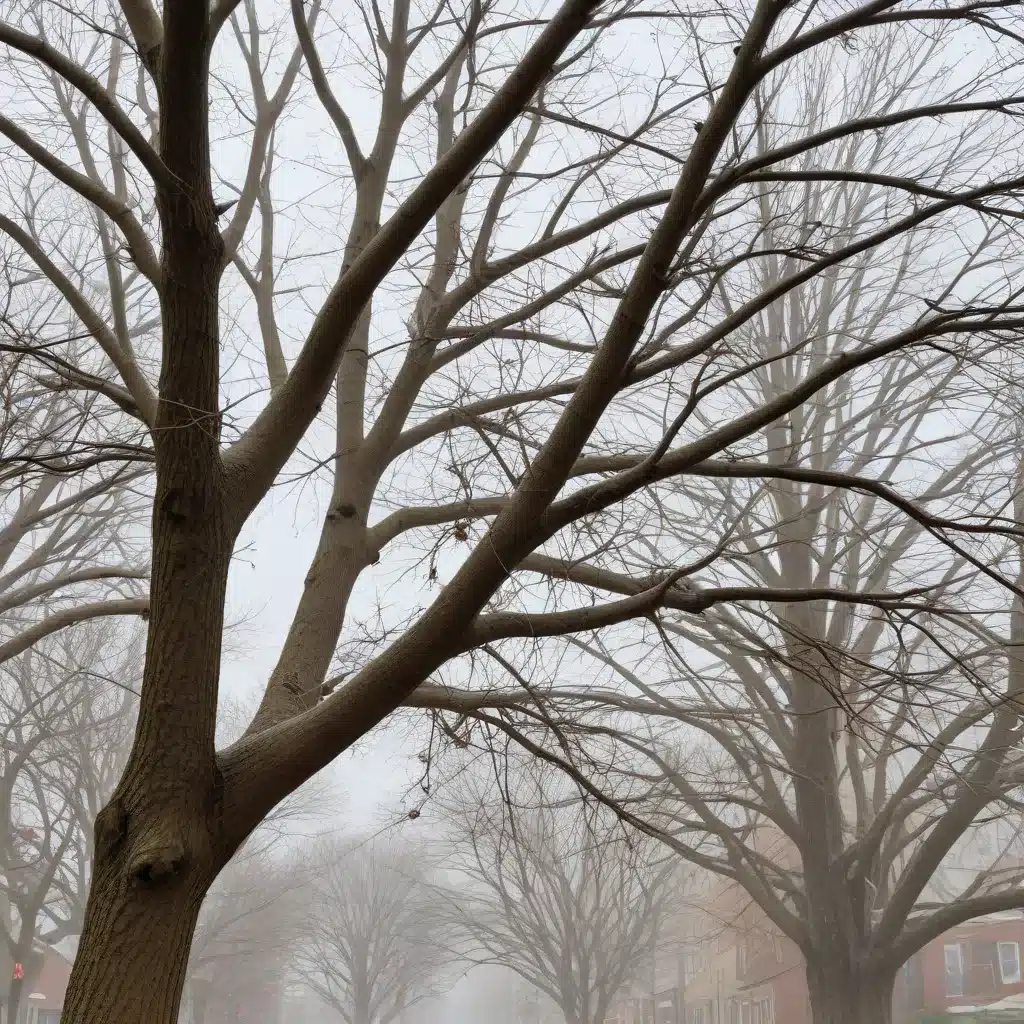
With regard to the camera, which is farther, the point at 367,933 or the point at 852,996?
the point at 367,933

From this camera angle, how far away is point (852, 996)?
10.4m

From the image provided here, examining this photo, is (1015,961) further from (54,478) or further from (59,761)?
(54,478)

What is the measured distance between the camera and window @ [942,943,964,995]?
2658 centimetres

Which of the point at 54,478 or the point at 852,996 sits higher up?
the point at 54,478

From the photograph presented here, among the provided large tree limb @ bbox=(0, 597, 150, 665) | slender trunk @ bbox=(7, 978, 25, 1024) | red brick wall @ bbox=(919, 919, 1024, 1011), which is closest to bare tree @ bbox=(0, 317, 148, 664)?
large tree limb @ bbox=(0, 597, 150, 665)

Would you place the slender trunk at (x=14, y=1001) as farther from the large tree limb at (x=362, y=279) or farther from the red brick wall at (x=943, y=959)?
the red brick wall at (x=943, y=959)

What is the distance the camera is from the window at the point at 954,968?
26578mm

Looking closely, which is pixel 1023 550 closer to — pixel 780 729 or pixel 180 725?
pixel 780 729

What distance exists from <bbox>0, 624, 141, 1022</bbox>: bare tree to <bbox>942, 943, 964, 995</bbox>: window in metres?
21.9

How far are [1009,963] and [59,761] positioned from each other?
23058mm

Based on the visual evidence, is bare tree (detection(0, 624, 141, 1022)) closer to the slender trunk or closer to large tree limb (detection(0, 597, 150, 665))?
the slender trunk

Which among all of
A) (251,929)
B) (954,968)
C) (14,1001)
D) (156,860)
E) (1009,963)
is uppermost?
(251,929)

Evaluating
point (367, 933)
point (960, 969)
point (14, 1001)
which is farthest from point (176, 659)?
point (367, 933)

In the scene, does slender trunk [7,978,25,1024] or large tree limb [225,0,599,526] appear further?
slender trunk [7,978,25,1024]
